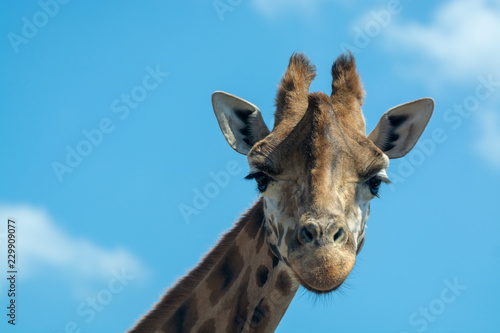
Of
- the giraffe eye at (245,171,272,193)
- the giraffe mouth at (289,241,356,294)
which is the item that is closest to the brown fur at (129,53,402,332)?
the giraffe mouth at (289,241,356,294)

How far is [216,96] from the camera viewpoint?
10.0 m

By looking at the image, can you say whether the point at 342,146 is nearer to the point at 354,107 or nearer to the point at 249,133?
the point at 354,107

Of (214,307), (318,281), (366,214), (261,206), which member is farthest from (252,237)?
(318,281)

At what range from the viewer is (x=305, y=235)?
25.8 ft

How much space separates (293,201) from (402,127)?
242cm

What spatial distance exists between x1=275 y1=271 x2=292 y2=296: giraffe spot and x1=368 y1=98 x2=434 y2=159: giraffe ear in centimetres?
243

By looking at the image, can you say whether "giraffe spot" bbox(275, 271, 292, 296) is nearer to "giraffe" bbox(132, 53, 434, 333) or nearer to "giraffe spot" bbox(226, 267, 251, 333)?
"giraffe" bbox(132, 53, 434, 333)

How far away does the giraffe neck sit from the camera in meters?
9.39

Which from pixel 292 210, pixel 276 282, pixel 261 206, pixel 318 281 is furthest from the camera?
pixel 261 206

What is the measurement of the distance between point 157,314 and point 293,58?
447 cm

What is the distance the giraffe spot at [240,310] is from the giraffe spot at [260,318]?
0.41ft

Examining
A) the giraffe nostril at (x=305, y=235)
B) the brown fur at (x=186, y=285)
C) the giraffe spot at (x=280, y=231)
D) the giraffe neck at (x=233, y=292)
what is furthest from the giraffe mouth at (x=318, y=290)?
the brown fur at (x=186, y=285)

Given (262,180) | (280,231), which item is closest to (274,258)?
(280,231)

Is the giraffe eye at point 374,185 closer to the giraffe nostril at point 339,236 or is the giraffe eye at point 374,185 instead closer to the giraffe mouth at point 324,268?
the giraffe nostril at point 339,236
